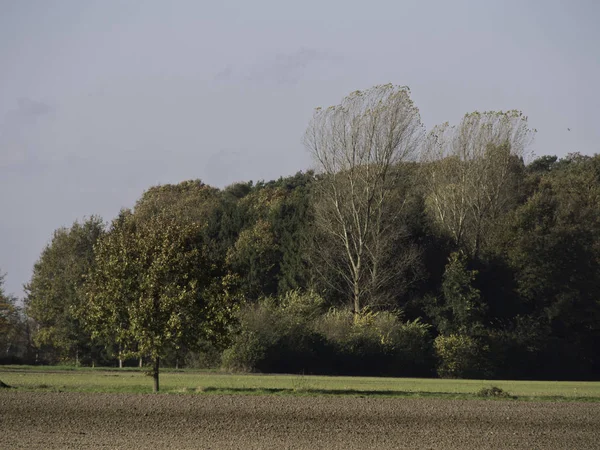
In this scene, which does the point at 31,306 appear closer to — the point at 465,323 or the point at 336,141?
→ the point at 336,141

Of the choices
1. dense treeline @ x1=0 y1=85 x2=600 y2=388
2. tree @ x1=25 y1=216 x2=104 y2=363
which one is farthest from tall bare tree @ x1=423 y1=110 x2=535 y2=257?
tree @ x1=25 y1=216 x2=104 y2=363

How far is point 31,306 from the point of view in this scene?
74188mm

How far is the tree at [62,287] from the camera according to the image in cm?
6278

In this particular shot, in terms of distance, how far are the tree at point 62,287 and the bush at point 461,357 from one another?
26.4 metres

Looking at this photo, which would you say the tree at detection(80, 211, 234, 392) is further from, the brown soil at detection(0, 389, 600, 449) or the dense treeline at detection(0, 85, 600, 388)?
the dense treeline at detection(0, 85, 600, 388)

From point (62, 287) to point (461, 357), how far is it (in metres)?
34.1

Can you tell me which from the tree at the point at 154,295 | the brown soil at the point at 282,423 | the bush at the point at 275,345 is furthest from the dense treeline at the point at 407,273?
the brown soil at the point at 282,423

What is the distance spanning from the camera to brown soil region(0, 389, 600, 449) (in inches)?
790

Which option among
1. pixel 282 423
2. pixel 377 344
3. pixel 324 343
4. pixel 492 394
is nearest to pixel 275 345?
pixel 324 343

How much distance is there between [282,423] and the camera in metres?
22.8

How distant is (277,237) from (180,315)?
38.7 metres

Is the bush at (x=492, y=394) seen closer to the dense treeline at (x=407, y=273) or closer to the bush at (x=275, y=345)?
the dense treeline at (x=407, y=273)

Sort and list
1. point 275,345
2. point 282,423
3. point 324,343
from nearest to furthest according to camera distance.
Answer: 1. point 282,423
2. point 275,345
3. point 324,343

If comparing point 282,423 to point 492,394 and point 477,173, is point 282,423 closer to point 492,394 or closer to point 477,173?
point 492,394
